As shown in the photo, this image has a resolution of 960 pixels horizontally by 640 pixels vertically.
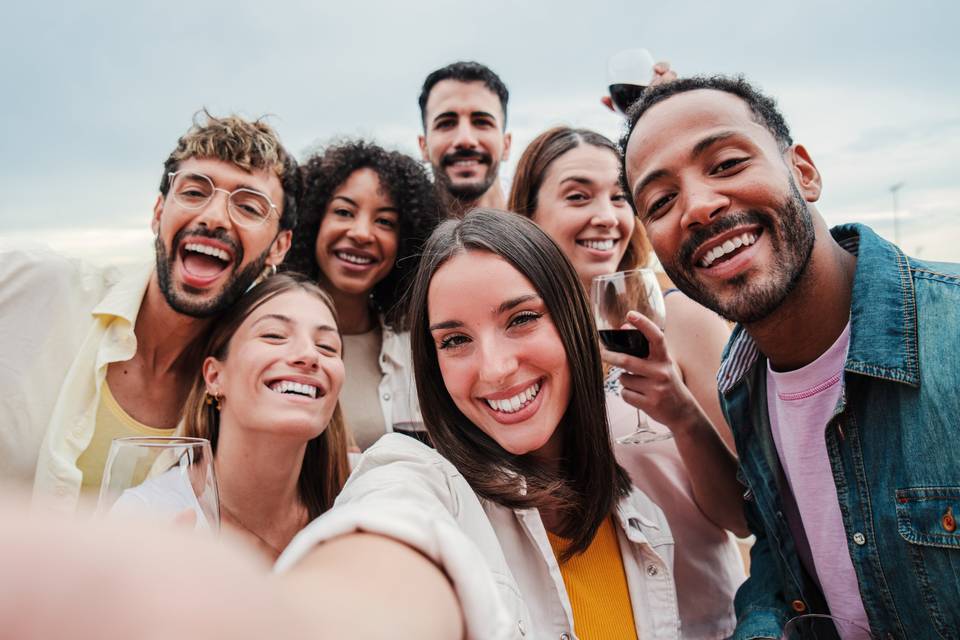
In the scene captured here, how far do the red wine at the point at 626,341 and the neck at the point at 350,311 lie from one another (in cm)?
230

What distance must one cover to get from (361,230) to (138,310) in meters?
1.40

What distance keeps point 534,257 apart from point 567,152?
6.64ft

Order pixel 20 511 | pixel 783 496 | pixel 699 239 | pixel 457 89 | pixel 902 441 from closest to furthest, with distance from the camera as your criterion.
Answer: pixel 20 511 → pixel 902 441 → pixel 699 239 → pixel 783 496 → pixel 457 89

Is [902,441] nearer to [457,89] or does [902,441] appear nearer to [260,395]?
[260,395]

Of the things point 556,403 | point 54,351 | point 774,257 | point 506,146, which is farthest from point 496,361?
point 506,146

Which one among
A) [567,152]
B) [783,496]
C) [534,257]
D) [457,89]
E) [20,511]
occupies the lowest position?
[783,496]

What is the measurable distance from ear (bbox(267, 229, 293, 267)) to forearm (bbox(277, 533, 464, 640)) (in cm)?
302

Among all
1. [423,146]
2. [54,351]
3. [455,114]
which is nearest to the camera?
[54,351]

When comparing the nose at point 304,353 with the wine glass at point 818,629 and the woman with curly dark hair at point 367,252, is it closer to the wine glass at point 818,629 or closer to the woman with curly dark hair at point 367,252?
the woman with curly dark hair at point 367,252

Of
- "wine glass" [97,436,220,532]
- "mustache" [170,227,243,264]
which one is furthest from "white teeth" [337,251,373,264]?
"wine glass" [97,436,220,532]

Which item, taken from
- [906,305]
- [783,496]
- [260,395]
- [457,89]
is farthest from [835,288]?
[457,89]

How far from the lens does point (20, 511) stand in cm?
56

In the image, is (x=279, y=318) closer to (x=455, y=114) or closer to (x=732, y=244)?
(x=732, y=244)

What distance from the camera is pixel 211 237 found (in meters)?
3.49
